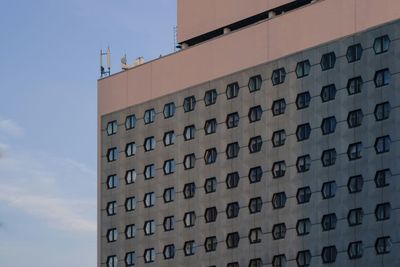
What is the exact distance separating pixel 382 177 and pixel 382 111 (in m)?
3.23

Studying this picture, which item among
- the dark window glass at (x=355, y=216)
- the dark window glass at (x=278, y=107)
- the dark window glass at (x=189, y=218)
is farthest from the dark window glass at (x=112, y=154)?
the dark window glass at (x=355, y=216)

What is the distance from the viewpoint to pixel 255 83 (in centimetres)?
8075

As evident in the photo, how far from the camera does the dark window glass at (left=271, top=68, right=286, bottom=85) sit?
79.3 metres

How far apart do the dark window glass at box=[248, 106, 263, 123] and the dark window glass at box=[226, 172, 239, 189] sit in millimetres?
2991

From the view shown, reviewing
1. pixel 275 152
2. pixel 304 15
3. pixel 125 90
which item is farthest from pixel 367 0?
pixel 125 90

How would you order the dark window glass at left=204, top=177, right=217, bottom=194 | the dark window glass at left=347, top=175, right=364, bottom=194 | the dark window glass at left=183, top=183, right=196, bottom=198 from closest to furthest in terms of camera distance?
the dark window glass at left=347, top=175, right=364, bottom=194
the dark window glass at left=204, top=177, right=217, bottom=194
the dark window glass at left=183, top=183, right=196, bottom=198

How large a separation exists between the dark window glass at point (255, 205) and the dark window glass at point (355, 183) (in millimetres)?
6223

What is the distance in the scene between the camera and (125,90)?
89562 mm

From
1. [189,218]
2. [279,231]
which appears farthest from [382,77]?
[189,218]

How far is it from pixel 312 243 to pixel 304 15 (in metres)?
11.8

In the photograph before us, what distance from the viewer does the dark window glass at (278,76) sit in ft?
260

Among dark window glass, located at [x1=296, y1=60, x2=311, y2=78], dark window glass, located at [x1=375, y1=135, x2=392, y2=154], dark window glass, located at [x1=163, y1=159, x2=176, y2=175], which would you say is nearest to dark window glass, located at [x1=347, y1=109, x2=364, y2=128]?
dark window glass, located at [x1=375, y1=135, x2=392, y2=154]

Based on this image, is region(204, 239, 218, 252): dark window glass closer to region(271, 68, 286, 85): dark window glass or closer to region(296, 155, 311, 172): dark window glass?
region(296, 155, 311, 172): dark window glass

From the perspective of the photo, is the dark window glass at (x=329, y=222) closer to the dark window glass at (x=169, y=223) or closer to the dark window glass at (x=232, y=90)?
the dark window glass at (x=232, y=90)
